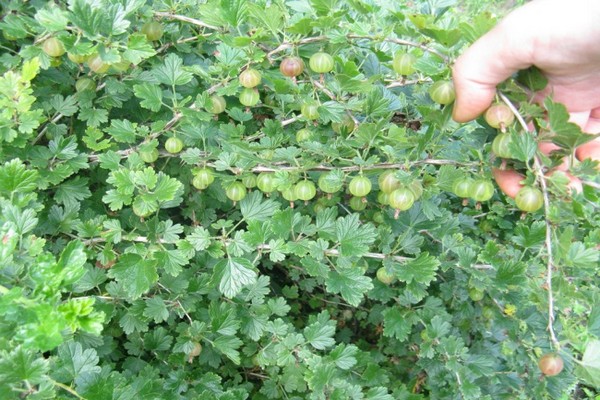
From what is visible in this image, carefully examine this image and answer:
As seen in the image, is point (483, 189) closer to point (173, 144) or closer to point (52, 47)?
point (173, 144)

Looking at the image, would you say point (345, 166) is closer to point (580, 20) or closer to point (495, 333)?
point (580, 20)

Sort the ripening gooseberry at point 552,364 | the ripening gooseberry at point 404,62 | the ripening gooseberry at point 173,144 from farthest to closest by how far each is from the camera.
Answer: the ripening gooseberry at point 173,144, the ripening gooseberry at point 404,62, the ripening gooseberry at point 552,364

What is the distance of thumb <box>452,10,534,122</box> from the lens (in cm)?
105

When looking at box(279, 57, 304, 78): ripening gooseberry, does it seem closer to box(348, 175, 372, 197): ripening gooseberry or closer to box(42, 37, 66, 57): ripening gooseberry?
box(348, 175, 372, 197): ripening gooseberry

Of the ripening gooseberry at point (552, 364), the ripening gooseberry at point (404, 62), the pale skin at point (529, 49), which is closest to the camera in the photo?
the pale skin at point (529, 49)

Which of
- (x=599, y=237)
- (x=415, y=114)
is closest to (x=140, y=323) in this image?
(x=415, y=114)

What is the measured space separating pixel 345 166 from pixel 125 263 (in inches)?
28.9

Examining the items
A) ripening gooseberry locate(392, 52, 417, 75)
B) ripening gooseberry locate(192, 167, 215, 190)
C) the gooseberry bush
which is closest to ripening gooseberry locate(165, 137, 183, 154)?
the gooseberry bush

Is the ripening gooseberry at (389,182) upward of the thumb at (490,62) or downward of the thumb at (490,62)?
downward

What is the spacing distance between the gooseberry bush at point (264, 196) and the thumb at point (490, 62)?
4 centimetres

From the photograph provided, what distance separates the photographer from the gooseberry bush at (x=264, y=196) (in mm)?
1094

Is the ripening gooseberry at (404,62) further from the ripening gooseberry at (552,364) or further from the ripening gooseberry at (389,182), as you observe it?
the ripening gooseberry at (552,364)

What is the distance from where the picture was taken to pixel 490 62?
41.6 inches

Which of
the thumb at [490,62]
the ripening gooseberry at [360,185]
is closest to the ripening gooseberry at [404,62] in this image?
the thumb at [490,62]
